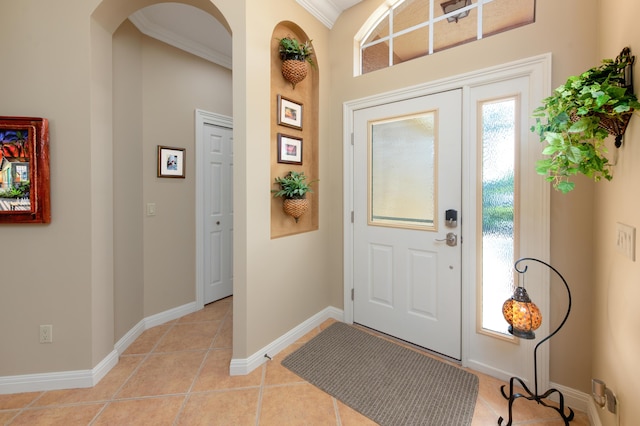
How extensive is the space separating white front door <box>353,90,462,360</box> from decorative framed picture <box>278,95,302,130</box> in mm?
535

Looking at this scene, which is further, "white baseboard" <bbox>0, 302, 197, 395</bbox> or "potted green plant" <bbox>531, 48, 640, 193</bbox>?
"white baseboard" <bbox>0, 302, 197, 395</bbox>

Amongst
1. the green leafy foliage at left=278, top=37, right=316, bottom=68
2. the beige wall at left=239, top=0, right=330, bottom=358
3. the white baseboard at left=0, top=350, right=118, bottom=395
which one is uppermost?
the green leafy foliage at left=278, top=37, right=316, bottom=68

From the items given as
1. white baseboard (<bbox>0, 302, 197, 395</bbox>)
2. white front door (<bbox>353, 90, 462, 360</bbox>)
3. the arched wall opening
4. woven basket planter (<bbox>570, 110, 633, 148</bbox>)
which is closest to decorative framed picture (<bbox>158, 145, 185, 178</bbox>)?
the arched wall opening

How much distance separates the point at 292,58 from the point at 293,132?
0.57m

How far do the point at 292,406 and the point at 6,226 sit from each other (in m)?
2.13

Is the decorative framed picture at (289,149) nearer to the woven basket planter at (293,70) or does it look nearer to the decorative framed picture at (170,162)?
the woven basket planter at (293,70)

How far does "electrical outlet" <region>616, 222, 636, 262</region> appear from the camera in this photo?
1008mm

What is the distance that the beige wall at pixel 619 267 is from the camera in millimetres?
1004

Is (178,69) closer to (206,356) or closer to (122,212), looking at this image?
(122,212)

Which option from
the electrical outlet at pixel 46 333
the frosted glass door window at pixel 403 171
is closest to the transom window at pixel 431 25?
the frosted glass door window at pixel 403 171

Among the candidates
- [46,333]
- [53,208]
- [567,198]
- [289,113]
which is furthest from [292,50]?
[46,333]

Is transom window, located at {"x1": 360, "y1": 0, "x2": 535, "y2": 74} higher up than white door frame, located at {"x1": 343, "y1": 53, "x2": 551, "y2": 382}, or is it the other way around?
transom window, located at {"x1": 360, "y1": 0, "x2": 535, "y2": 74}

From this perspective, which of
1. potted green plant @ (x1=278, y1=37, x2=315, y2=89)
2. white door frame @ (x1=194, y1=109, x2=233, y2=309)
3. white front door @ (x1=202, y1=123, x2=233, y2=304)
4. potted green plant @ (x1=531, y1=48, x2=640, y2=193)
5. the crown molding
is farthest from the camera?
white front door @ (x1=202, y1=123, x2=233, y2=304)

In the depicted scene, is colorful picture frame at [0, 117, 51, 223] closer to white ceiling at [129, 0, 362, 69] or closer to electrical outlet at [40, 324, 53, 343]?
electrical outlet at [40, 324, 53, 343]
